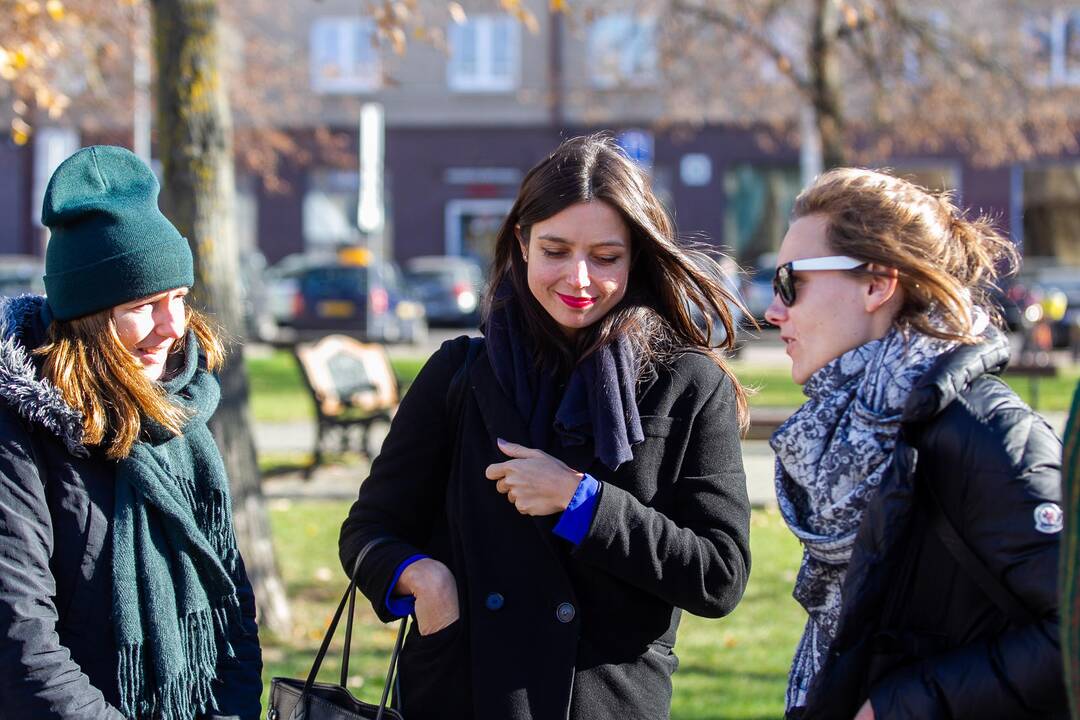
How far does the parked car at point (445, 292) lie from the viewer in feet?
90.5

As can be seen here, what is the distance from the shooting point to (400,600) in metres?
2.60

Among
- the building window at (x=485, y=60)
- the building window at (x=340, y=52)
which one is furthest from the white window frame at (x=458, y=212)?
the building window at (x=340, y=52)

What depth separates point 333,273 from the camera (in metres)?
26.4

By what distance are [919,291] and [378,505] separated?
119 cm

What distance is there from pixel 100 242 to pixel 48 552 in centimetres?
61

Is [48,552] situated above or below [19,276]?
above

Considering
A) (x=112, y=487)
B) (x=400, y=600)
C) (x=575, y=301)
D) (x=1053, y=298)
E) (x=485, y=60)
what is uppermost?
(x=485, y=60)

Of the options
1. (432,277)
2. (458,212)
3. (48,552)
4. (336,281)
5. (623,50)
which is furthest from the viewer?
(458,212)

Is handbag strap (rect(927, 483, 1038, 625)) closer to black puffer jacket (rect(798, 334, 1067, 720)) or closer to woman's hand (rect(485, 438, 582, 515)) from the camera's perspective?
black puffer jacket (rect(798, 334, 1067, 720))

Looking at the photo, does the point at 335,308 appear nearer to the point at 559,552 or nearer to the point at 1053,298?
the point at 1053,298

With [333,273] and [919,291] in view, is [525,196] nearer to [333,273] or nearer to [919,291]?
[919,291]

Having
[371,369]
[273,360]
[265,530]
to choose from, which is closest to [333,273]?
[273,360]

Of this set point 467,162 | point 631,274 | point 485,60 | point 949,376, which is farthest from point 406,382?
point 485,60

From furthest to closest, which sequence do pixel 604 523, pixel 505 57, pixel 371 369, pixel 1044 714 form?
1. pixel 505 57
2. pixel 371 369
3. pixel 604 523
4. pixel 1044 714
